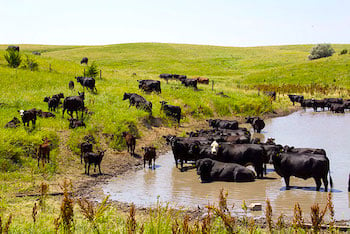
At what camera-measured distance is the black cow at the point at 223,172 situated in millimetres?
13656

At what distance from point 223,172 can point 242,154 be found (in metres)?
1.73

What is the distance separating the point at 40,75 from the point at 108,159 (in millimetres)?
20777

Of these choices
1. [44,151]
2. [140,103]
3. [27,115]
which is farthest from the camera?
[140,103]

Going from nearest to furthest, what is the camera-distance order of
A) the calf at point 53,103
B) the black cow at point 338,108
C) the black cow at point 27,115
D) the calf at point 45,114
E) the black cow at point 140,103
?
the black cow at point 27,115
the calf at point 45,114
the calf at point 53,103
the black cow at point 140,103
the black cow at point 338,108

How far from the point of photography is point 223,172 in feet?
45.5

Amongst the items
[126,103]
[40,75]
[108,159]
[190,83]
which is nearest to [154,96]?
[126,103]

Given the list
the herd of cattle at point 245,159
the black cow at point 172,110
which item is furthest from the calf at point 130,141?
the black cow at point 172,110

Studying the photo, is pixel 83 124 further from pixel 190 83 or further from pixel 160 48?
pixel 160 48

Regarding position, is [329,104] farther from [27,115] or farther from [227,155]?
[27,115]

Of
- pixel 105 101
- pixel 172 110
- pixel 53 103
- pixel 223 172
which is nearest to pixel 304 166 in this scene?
pixel 223 172

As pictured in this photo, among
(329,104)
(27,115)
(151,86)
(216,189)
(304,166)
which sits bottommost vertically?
(216,189)

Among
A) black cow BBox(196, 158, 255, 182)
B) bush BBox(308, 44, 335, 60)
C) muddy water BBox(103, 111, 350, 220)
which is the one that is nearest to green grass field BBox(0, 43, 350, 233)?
muddy water BBox(103, 111, 350, 220)

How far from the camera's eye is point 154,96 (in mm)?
31125

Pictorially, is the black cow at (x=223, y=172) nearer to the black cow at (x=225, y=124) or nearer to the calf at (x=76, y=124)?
the calf at (x=76, y=124)
